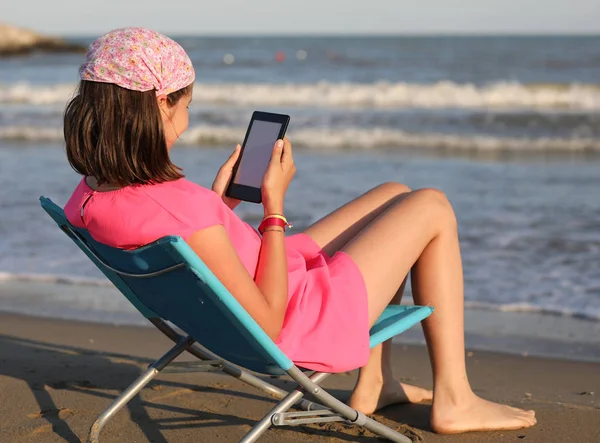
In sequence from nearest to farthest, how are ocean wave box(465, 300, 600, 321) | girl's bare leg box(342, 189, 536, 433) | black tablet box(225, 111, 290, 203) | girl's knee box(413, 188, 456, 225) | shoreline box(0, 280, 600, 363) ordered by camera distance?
black tablet box(225, 111, 290, 203) < girl's bare leg box(342, 189, 536, 433) < girl's knee box(413, 188, 456, 225) < shoreline box(0, 280, 600, 363) < ocean wave box(465, 300, 600, 321)

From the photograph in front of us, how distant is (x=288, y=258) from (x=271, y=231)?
285mm

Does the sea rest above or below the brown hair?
below

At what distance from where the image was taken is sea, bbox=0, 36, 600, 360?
4.75 m

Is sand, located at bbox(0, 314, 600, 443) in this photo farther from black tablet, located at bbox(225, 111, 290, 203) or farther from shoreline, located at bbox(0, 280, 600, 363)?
black tablet, located at bbox(225, 111, 290, 203)

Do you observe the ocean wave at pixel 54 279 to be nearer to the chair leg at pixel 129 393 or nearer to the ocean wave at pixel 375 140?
the chair leg at pixel 129 393

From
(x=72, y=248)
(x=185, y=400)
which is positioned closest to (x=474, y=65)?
(x=72, y=248)

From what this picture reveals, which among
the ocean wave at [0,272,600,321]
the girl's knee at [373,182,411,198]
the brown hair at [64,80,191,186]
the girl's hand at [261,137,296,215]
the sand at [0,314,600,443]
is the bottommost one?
the ocean wave at [0,272,600,321]

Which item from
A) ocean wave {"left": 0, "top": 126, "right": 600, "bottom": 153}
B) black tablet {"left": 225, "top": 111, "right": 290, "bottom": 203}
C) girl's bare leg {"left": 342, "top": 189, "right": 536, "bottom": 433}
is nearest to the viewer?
black tablet {"left": 225, "top": 111, "right": 290, "bottom": 203}

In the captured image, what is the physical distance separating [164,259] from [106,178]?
10.0 inches

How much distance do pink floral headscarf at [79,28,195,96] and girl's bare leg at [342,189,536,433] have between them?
2.55 ft

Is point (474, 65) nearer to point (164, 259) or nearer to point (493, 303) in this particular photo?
point (493, 303)

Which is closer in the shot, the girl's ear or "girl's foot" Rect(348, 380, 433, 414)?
the girl's ear

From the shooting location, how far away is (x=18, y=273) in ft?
17.7

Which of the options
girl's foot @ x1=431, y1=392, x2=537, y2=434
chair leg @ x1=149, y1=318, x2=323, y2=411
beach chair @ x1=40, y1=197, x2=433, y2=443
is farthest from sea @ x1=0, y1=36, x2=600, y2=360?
beach chair @ x1=40, y1=197, x2=433, y2=443
